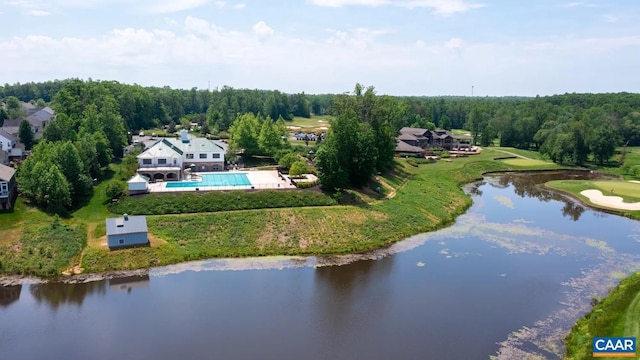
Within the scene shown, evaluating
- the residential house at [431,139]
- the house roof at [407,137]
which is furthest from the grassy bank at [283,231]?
the residential house at [431,139]

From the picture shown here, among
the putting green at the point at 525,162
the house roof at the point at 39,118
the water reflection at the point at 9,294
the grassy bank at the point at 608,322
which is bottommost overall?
the water reflection at the point at 9,294

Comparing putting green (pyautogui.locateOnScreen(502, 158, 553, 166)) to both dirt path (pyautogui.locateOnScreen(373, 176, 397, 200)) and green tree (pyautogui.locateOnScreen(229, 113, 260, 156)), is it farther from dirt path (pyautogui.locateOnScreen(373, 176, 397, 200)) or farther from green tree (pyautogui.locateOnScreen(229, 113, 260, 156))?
green tree (pyautogui.locateOnScreen(229, 113, 260, 156))

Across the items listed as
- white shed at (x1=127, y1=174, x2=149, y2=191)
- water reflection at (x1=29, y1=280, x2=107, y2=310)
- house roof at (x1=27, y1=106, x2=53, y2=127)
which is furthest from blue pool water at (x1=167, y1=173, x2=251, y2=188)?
house roof at (x1=27, y1=106, x2=53, y2=127)

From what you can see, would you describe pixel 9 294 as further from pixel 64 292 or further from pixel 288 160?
pixel 288 160

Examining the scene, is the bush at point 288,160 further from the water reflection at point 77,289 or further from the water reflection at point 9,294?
the water reflection at point 9,294

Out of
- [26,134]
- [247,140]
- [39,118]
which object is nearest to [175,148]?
[247,140]

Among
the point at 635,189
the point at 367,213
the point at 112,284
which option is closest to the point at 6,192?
the point at 112,284
